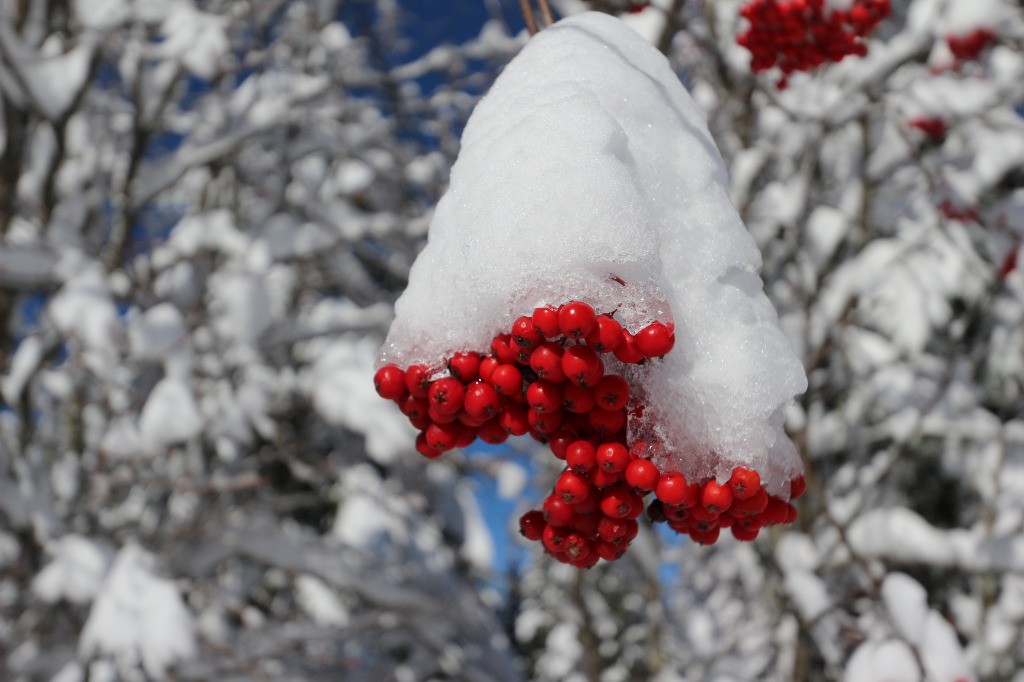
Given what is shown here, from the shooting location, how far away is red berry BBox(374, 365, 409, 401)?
3.73ft

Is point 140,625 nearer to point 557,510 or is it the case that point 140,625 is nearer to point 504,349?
point 557,510

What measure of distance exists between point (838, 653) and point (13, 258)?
3.84 meters

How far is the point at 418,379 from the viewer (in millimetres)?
1121

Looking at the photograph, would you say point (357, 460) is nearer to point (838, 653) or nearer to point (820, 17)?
point (838, 653)

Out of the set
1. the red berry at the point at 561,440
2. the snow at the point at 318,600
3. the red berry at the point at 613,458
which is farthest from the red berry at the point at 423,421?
the snow at the point at 318,600

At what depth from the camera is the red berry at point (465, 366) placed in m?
1.09

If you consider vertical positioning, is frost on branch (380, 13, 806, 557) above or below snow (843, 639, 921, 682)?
above

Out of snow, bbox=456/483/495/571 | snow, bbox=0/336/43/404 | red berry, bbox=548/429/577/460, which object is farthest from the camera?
snow, bbox=456/483/495/571

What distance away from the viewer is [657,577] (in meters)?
3.62

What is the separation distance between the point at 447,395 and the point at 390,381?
111mm

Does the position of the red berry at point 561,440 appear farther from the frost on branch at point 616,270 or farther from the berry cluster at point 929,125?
the berry cluster at point 929,125

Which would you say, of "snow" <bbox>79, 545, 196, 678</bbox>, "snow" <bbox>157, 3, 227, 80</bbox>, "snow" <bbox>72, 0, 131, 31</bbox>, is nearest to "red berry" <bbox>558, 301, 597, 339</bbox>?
"snow" <bbox>79, 545, 196, 678</bbox>

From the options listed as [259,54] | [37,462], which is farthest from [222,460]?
[259,54]

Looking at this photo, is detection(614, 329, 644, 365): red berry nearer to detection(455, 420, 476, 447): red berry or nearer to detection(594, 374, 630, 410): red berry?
detection(594, 374, 630, 410): red berry
